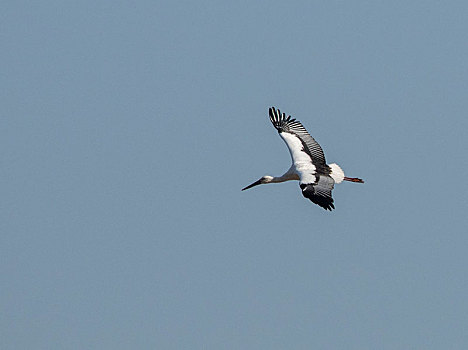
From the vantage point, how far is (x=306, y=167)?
45438mm

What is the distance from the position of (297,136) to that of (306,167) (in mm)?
3319

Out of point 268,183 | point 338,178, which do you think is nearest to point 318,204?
point 338,178

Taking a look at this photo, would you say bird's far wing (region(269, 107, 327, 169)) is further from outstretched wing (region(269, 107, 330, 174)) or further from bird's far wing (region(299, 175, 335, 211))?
bird's far wing (region(299, 175, 335, 211))

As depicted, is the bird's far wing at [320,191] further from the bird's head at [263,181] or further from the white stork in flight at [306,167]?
the bird's head at [263,181]

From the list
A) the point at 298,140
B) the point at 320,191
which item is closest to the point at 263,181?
the point at 298,140

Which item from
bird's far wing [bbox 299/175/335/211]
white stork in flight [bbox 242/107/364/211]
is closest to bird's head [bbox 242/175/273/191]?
white stork in flight [bbox 242/107/364/211]

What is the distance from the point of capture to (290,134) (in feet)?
160

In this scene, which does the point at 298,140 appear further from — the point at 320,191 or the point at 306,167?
the point at 320,191

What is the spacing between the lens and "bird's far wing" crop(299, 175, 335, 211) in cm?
4134

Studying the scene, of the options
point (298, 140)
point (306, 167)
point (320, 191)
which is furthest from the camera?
point (298, 140)

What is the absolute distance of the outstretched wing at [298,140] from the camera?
46531 millimetres

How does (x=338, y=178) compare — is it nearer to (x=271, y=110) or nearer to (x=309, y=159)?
(x=309, y=159)

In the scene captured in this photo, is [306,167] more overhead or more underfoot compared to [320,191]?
more overhead

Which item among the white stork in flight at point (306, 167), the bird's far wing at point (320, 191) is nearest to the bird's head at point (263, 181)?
the white stork in flight at point (306, 167)
